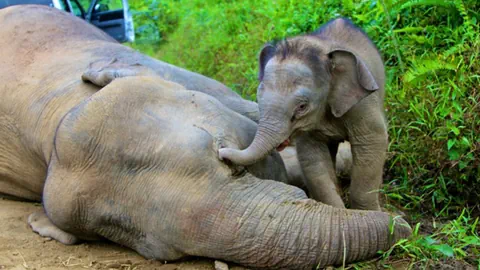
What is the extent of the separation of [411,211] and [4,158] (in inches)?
94.5

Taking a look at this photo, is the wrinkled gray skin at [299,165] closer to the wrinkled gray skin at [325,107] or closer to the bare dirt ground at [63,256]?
the wrinkled gray skin at [325,107]

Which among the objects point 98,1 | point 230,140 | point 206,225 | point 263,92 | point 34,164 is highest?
point 263,92

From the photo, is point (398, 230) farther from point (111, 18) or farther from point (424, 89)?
point (111, 18)

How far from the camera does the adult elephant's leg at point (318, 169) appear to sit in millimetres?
3953

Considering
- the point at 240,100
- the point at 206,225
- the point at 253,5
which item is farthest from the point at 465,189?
the point at 253,5

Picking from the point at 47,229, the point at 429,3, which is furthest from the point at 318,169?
the point at 429,3

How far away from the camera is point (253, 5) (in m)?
8.35

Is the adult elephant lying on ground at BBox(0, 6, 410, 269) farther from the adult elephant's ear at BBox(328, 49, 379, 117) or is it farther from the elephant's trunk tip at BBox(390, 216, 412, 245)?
the adult elephant's ear at BBox(328, 49, 379, 117)

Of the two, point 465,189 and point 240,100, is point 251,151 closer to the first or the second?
point 240,100

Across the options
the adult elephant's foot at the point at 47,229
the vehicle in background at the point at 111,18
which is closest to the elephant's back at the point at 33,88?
the adult elephant's foot at the point at 47,229

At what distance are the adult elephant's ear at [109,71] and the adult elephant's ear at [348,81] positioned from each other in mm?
1168

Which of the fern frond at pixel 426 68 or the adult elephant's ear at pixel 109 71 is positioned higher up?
the fern frond at pixel 426 68

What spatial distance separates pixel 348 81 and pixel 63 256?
5.42 feet

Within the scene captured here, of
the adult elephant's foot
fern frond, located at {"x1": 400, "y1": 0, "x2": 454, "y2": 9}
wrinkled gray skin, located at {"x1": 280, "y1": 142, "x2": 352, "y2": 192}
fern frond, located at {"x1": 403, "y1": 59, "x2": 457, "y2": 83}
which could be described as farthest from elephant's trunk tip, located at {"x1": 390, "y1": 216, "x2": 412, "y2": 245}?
fern frond, located at {"x1": 400, "y1": 0, "x2": 454, "y2": 9}
